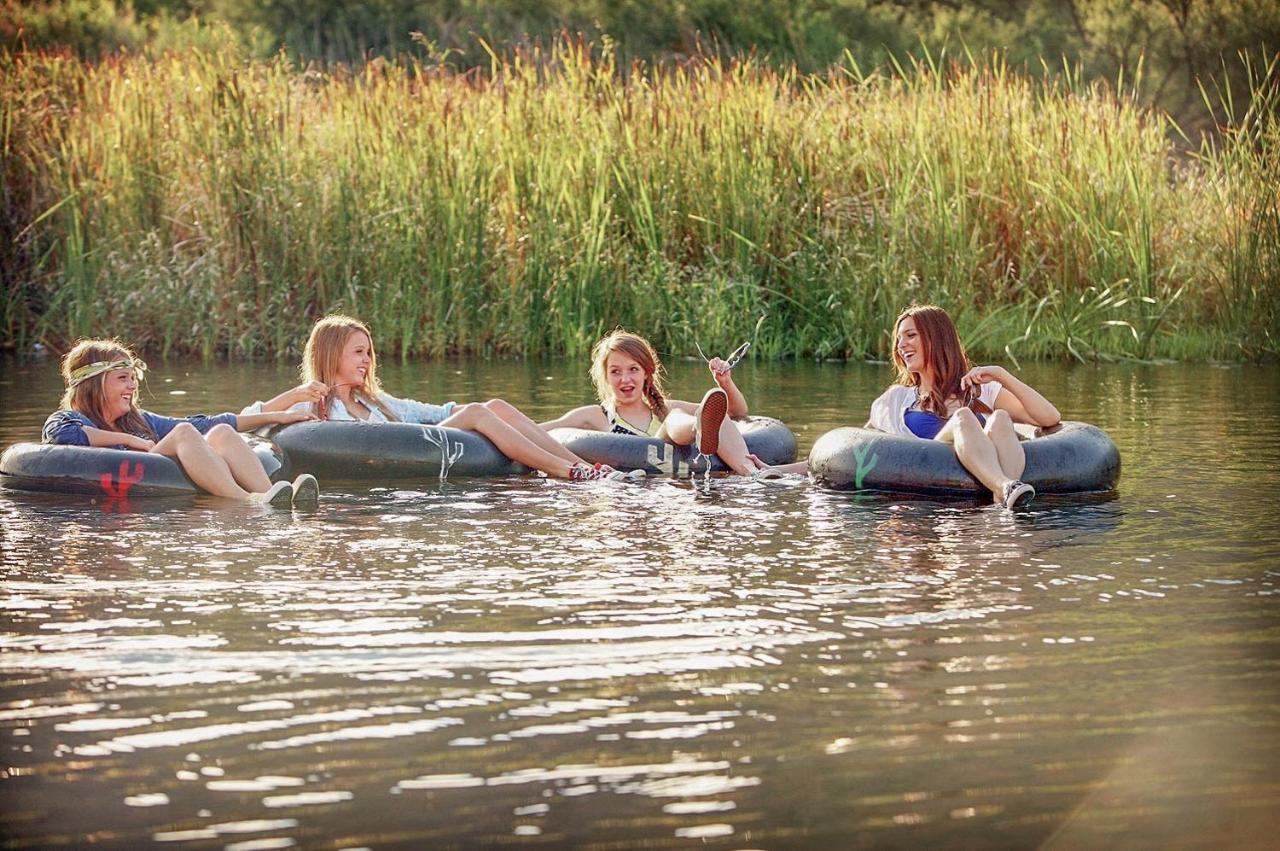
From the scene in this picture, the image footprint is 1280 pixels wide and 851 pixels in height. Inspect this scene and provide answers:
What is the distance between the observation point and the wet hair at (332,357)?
8.08 metres

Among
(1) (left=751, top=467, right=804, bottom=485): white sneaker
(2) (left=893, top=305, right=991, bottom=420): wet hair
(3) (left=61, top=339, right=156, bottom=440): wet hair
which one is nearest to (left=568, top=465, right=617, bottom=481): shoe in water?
(1) (left=751, top=467, right=804, bottom=485): white sneaker

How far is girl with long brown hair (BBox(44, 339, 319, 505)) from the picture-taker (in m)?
7.28

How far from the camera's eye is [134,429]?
775 centimetres

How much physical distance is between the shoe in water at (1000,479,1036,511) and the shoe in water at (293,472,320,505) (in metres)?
2.36

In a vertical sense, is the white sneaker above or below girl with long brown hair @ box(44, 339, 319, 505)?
below

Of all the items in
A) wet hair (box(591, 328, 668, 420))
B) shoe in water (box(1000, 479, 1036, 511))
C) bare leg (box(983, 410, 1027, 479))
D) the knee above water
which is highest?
wet hair (box(591, 328, 668, 420))

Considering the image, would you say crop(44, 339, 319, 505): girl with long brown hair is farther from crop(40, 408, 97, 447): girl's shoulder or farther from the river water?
the river water

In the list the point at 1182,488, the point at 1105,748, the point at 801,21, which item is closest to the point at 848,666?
the point at 1105,748

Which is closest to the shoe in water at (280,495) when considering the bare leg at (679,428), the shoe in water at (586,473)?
the shoe in water at (586,473)

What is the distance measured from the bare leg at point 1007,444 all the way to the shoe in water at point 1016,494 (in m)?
0.24

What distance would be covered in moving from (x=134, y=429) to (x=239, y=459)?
60 cm

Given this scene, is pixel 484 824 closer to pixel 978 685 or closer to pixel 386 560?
pixel 978 685

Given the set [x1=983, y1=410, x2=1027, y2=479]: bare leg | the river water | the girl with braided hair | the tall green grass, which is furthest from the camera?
the tall green grass

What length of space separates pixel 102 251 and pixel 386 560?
8179 mm
